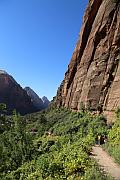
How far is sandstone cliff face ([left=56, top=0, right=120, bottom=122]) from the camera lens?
4216cm

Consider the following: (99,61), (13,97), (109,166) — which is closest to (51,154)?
(109,166)

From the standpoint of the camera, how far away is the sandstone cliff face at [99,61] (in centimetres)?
4216

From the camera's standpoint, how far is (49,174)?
1805cm

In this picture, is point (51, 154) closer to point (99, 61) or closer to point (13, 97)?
point (99, 61)

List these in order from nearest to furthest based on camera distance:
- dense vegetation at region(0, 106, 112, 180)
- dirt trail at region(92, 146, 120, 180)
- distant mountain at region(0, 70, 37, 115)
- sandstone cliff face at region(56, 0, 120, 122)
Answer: dirt trail at region(92, 146, 120, 180) → dense vegetation at region(0, 106, 112, 180) → sandstone cliff face at region(56, 0, 120, 122) → distant mountain at region(0, 70, 37, 115)

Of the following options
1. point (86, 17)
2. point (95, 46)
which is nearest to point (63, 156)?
point (95, 46)

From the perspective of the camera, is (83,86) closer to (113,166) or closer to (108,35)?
(108,35)

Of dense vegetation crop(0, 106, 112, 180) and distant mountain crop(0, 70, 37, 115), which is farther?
distant mountain crop(0, 70, 37, 115)

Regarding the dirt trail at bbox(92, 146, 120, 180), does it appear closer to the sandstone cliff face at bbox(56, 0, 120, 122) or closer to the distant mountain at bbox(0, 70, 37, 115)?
the sandstone cliff face at bbox(56, 0, 120, 122)

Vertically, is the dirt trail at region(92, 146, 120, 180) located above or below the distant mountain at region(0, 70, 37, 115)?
below

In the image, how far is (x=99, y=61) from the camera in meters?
48.1

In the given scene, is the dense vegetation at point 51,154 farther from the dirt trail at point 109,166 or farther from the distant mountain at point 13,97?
the distant mountain at point 13,97

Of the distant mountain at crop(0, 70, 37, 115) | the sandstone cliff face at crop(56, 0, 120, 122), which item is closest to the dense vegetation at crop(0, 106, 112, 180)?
the sandstone cliff face at crop(56, 0, 120, 122)

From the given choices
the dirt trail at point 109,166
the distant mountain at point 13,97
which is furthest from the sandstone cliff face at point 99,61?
the distant mountain at point 13,97
